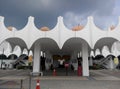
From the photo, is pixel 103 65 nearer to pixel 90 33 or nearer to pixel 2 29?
pixel 90 33

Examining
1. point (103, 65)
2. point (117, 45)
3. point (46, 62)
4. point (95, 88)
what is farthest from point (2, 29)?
point (103, 65)

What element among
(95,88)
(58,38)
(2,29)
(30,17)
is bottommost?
(95,88)

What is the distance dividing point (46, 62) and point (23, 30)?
67.4ft

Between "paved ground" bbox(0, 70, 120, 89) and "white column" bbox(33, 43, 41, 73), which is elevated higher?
"white column" bbox(33, 43, 41, 73)

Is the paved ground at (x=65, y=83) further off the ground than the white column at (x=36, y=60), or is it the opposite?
the white column at (x=36, y=60)

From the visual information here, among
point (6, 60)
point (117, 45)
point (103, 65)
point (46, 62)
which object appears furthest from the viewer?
point (6, 60)

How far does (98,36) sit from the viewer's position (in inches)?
781

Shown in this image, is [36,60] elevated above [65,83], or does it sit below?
above

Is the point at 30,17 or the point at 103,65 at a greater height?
the point at 30,17

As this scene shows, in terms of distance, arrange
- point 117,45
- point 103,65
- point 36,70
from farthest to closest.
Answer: point 103,65 < point 117,45 < point 36,70

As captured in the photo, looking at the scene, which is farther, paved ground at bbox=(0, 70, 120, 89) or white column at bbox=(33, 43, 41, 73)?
white column at bbox=(33, 43, 41, 73)

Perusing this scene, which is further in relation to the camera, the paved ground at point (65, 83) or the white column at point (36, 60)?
the white column at point (36, 60)

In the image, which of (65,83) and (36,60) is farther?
(36,60)

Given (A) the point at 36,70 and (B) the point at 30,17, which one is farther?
(A) the point at 36,70
